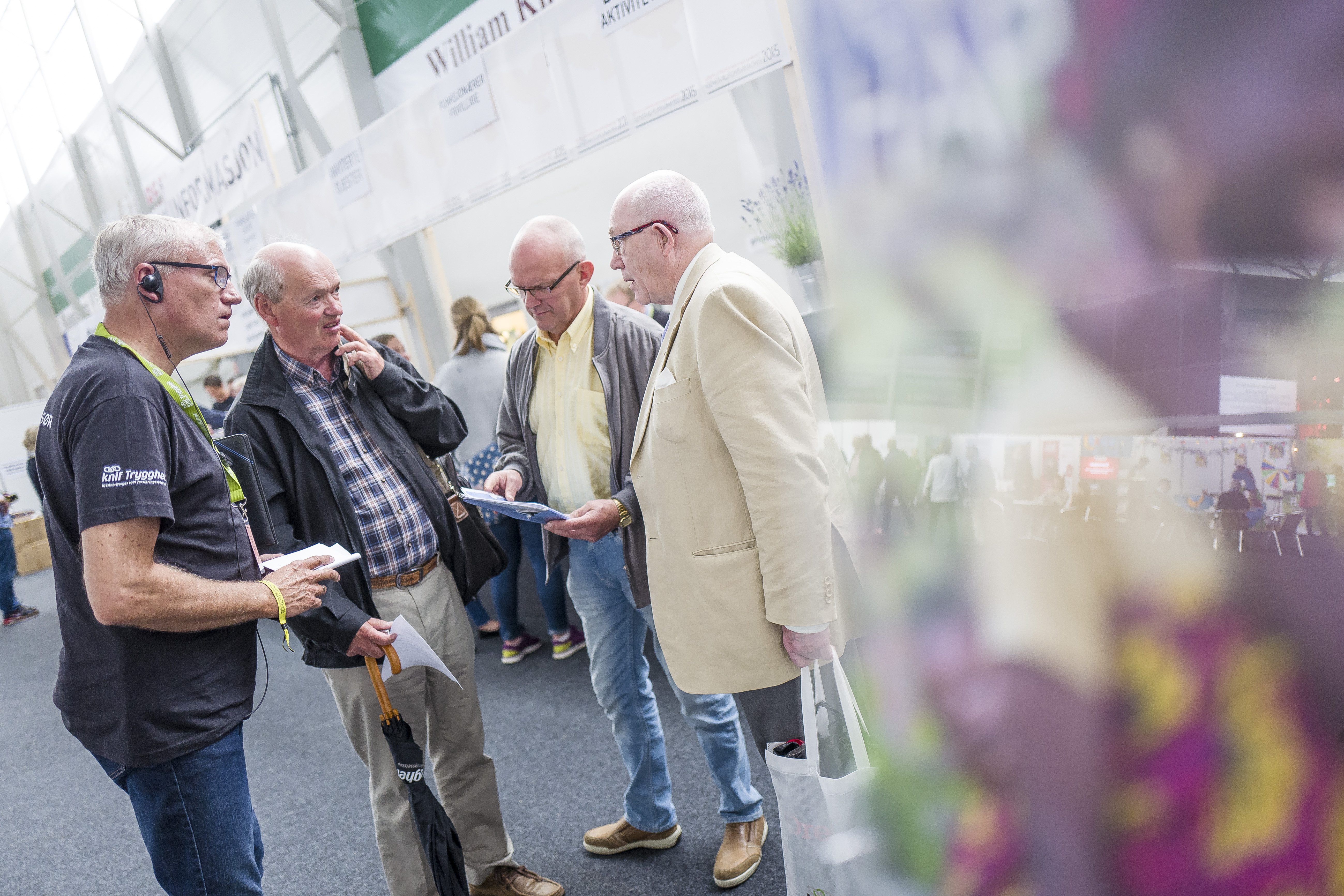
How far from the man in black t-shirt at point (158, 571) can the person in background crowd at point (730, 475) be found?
0.66 metres

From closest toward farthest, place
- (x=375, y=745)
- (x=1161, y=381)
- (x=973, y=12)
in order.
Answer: (x=1161, y=381) → (x=973, y=12) → (x=375, y=745)

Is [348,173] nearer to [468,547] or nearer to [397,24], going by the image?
[397,24]

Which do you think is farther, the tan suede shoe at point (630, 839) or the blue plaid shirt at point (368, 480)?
the tan suede shoe at point (630, 839)

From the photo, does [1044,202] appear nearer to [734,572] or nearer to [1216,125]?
[1216,125]

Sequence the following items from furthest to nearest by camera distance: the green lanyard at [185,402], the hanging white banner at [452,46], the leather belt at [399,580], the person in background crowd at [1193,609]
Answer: the hanging white banner at [452,46]
the leather belt at [399,580]
the green lanyard at [185,402]
the person in background crowd at [1193,609]

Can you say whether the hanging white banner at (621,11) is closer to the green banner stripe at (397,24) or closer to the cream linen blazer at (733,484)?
the cream linen blazer at (733,484)

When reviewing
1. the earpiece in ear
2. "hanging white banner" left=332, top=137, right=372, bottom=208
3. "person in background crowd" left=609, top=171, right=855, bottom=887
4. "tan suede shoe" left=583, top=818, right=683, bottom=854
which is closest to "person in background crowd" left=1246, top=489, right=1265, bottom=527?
"person in background crowd" left=609, top=171, right=855, bottom=887

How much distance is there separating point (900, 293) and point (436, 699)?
1399 millimetres

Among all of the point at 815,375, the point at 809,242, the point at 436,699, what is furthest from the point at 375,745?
the point at 809,242

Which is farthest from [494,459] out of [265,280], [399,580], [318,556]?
[318,556]

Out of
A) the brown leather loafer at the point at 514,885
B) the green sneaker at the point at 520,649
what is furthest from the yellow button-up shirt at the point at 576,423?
the green sneaker at the point at 520,649

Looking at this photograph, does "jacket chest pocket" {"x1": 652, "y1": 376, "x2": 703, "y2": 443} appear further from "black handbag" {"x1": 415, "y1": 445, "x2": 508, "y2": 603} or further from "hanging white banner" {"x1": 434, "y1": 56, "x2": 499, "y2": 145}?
"hanging white banner" {"x1": 434, "y1": 56, "x2": 499, "y2": 145}

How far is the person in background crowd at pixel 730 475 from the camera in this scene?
126cm

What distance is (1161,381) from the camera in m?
1.29
